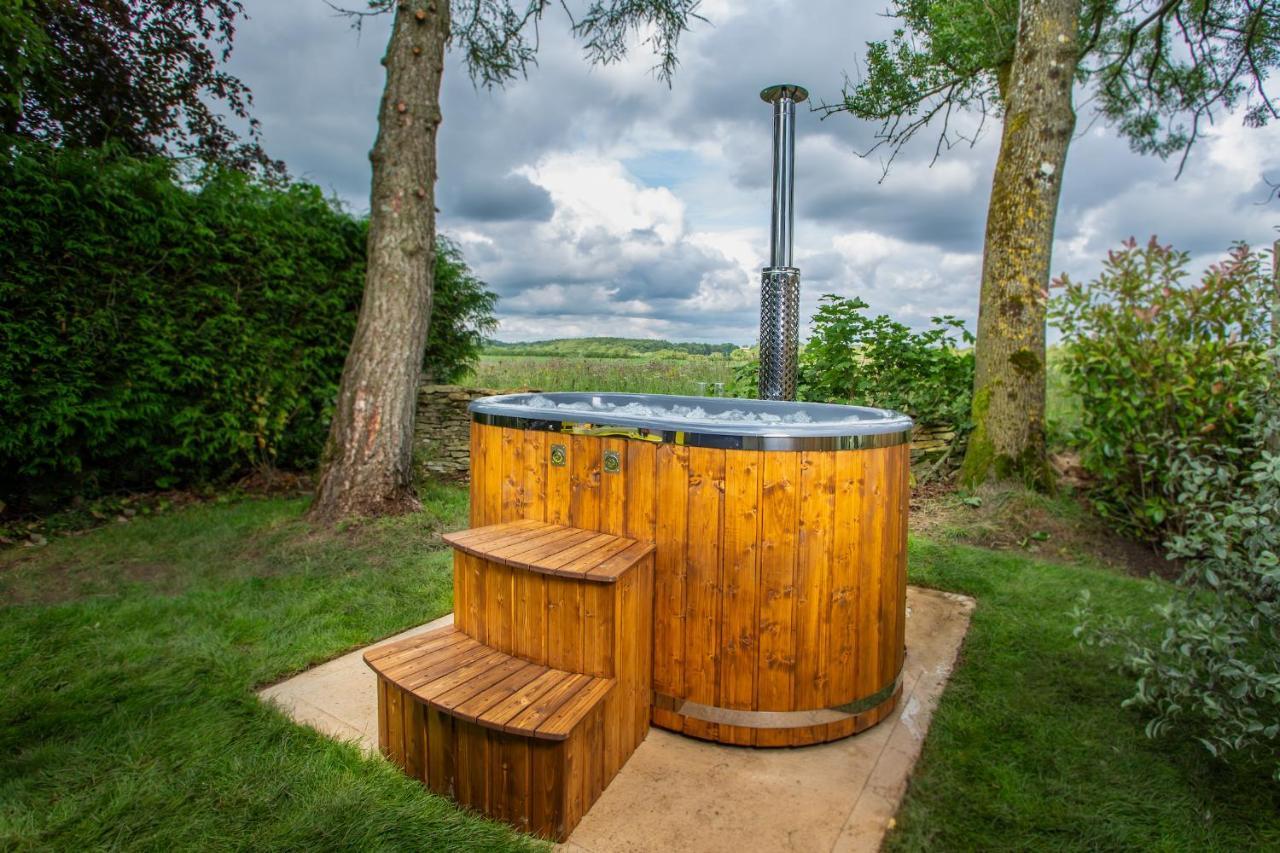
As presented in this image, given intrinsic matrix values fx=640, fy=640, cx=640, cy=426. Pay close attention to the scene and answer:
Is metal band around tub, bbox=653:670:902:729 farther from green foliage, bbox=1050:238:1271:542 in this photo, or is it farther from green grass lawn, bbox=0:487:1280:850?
green foliage, bbox=1050:238:1271:542

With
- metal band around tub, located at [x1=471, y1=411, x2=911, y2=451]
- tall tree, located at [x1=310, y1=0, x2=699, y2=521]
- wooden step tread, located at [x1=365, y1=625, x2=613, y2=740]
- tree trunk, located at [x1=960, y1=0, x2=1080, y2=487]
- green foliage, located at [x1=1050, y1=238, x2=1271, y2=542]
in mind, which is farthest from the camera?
tree trunk, located at [x1=960, y1=0, x2=1080, y2=487]

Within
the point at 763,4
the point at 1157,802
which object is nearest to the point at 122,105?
the point at 763,4

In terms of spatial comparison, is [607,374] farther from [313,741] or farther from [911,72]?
[313,741]

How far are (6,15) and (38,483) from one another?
105 inches

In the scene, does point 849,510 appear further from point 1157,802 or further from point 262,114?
point 262,114

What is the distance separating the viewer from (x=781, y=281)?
141 inches

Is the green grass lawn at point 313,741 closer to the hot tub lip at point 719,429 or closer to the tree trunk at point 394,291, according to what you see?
the hot tub lip at point 719,429

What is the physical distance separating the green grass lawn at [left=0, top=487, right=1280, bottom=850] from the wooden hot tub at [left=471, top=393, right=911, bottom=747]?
375 millimetres

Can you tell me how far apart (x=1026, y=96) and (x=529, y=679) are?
5.05 m

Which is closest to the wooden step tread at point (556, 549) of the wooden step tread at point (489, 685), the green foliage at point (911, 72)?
the wooden step tread at point (489, 685)

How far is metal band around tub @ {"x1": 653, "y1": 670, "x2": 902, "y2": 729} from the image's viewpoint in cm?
186

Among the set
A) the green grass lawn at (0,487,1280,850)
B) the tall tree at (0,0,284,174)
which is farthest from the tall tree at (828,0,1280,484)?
the tall tree at (0,0,284,174)

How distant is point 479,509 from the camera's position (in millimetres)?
2350

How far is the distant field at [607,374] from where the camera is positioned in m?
6.21
